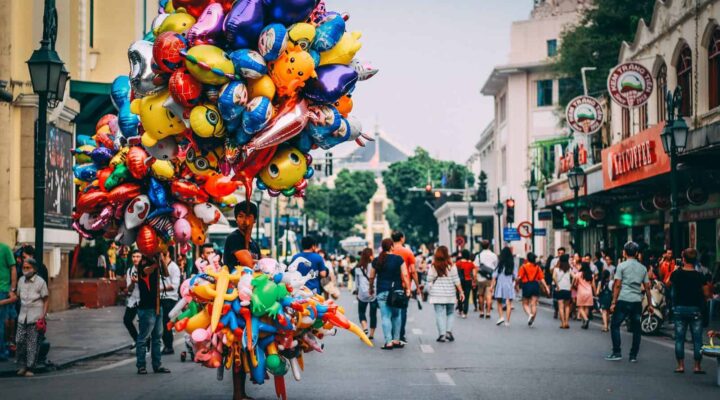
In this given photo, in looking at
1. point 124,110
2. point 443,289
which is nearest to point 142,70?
point 124,110

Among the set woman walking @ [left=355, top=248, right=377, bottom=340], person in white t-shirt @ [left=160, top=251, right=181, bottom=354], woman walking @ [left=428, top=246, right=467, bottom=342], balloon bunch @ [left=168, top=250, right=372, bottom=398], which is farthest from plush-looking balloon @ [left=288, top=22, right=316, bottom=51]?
woman walking @ [left=355, top=248, right=377, bottom=340]

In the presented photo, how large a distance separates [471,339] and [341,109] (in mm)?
10602

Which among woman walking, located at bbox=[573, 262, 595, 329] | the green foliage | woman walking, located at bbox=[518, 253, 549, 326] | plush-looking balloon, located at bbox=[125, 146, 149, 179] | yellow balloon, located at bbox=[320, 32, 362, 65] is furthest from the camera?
the green foliage

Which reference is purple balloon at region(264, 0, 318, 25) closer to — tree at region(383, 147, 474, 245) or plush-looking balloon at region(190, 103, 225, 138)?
plush-looking balloon at region(190, 103, 225, 138)

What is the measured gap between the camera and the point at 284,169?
10.5 meters

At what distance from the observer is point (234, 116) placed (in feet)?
33.3

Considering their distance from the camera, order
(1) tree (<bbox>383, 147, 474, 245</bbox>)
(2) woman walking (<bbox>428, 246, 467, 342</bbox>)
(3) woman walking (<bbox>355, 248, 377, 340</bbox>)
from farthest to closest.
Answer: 1. (1) tree (<bbox>383, 147, 474, 245</bbox>)
2. (3) woman walking (<bbox>355, 248, 377, 340</bbox>)
3. (2) woman walking (<bbox>428, 246, 467, 342</bbox>)

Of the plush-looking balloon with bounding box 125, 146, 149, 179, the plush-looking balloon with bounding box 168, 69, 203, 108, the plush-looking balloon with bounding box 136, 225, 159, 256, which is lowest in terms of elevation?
the plush-looking balloon with bounding box 136, 225, 159, 256

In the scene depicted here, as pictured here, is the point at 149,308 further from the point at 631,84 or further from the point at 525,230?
the point at 525,230

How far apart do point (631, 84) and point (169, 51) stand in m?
26.7

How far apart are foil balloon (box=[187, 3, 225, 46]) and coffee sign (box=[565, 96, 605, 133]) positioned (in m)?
31.3

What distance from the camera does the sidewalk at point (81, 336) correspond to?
16983 millimetres

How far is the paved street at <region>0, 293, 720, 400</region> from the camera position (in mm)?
12438

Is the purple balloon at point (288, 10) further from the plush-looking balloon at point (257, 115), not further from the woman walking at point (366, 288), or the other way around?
the woman walking at point (366, 288)
